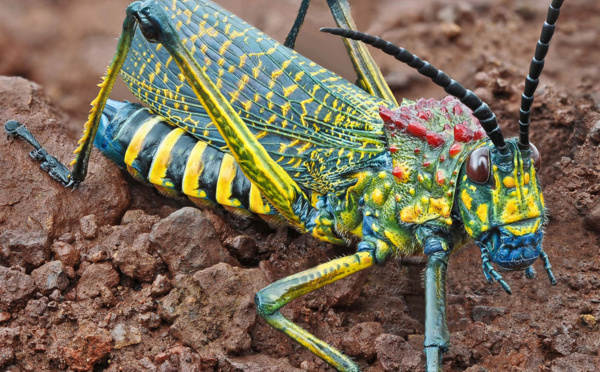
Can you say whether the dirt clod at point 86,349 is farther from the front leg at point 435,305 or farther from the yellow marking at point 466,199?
the yellow marking at point 466,199

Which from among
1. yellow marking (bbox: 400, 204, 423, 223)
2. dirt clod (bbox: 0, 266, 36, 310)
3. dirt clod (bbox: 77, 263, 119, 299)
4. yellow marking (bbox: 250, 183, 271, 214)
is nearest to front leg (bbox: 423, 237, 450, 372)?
yellow marking (bbox: 400, 204, 423, 223)

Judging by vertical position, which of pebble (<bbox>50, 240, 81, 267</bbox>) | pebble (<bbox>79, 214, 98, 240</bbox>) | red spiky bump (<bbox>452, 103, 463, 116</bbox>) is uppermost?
red spiky bump (<bbox>452, 103, 463, 116</bbox>)

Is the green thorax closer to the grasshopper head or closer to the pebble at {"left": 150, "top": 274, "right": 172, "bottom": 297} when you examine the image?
the grasshopper head

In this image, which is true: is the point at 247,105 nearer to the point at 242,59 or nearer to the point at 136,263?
the point at 242,59

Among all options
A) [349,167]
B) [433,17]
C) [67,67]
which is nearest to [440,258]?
[349,167]

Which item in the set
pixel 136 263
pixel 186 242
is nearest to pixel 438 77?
pixel 186 242

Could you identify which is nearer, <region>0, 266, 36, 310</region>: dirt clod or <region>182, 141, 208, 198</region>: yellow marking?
<region>0, 266, 36, 310</region>: dirt clod
